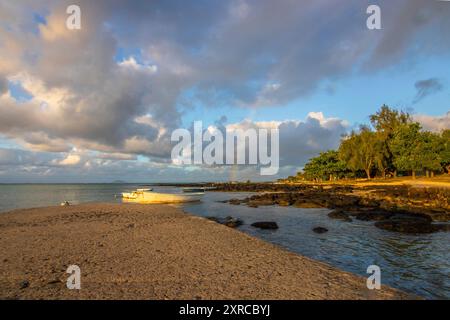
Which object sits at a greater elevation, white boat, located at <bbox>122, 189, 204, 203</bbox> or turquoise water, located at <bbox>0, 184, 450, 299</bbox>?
turquoise water, located at <bbox>0, 184, 450, 299</bbox>

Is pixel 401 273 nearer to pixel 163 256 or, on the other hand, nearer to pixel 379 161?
pixel 163 256

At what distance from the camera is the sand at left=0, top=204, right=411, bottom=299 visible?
276 inches

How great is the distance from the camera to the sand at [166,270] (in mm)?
7016

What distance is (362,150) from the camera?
75.8 meters

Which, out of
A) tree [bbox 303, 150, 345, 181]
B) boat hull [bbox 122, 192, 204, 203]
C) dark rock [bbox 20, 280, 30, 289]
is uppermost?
tree [bbox 303, 150, 345, 181]

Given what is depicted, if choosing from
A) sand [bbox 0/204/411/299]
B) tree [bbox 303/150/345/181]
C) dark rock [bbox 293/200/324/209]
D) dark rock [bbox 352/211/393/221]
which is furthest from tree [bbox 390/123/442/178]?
sand [bbox 0/204/411/299]

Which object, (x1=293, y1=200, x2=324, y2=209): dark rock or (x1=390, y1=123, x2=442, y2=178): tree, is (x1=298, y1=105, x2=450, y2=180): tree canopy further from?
(x1=293, y1=200, x2=324, y2=209): dark rock

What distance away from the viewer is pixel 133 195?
4641 centimetres

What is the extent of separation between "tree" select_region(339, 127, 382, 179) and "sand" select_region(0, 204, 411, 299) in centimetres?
7182

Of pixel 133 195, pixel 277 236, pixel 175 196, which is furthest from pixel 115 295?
pixel 133 195

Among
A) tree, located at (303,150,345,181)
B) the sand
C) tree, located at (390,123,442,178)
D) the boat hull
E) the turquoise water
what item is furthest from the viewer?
tree, located at (303,150,345,181)

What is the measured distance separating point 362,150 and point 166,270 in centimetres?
7846

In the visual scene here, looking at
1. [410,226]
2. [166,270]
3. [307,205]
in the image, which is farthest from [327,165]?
[166,270]
